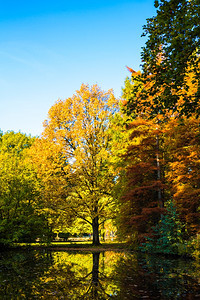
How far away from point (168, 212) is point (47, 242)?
12.7m

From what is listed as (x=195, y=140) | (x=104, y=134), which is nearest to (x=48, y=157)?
(x=104, y=134)

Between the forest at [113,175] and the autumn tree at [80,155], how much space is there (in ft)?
0.30

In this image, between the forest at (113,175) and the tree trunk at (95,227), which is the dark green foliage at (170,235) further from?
the tree trunk at (95,227)

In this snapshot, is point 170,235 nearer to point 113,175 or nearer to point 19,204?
point 113,175

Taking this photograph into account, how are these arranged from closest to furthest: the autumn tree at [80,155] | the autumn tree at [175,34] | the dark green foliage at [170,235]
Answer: the autumn tree at [175,34], the dark green foliage at [170,235], the autumn tree at [80,155]

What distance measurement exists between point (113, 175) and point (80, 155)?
3.65m

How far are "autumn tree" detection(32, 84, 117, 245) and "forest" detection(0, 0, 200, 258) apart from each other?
0.30 ft

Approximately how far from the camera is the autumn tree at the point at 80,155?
80.8ft

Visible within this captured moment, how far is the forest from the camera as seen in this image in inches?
675

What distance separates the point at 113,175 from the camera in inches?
1009

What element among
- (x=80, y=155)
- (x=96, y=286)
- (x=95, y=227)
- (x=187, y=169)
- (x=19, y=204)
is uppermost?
(x=80, y=155)

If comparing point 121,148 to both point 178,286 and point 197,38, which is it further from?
point 178,286

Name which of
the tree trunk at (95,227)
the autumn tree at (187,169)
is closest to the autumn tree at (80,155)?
the tree trunk at (95,227)

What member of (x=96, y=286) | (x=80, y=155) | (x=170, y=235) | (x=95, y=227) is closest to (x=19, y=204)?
(x=80, y=155)
